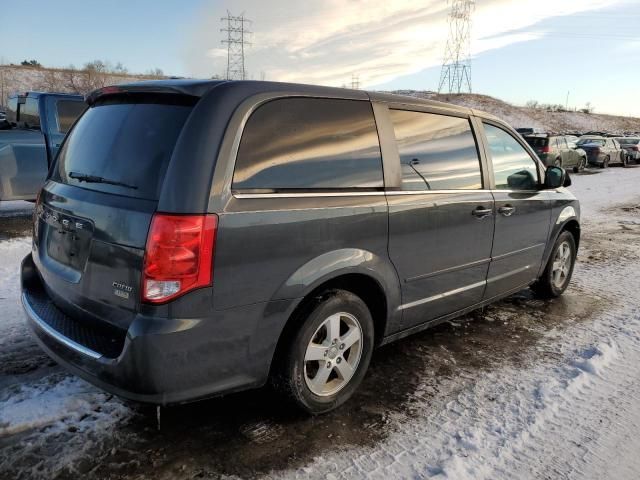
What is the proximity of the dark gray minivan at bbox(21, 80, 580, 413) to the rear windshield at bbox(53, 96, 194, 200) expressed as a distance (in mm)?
11

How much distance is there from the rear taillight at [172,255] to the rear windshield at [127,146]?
0.59 feet

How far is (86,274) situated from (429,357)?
2394 millimetres

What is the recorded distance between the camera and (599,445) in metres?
2.73

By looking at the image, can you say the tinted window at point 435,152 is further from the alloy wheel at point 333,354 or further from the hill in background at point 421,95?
the hill in background at point 421,95

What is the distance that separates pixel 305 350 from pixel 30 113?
7680 mm

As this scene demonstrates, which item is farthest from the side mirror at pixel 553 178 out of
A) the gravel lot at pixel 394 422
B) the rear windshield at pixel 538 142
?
the rear windshield at pixel 538 142

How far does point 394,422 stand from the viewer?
9.54 feet

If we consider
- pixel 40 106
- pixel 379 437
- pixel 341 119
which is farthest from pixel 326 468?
pixel 40 106

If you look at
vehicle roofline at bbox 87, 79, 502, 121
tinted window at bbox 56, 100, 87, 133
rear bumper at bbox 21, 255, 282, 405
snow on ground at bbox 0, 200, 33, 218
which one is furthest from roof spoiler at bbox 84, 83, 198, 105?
snow on ground at bbox 0, 200, 33, 218

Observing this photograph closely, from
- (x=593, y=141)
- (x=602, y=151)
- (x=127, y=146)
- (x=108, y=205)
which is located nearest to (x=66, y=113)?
(x=127, y=146)

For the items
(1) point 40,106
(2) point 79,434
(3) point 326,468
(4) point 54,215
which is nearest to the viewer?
(3) point 326,468

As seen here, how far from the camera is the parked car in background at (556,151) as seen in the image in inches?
790

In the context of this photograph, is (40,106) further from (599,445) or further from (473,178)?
(599,445)

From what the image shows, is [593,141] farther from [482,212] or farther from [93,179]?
[93,179]
